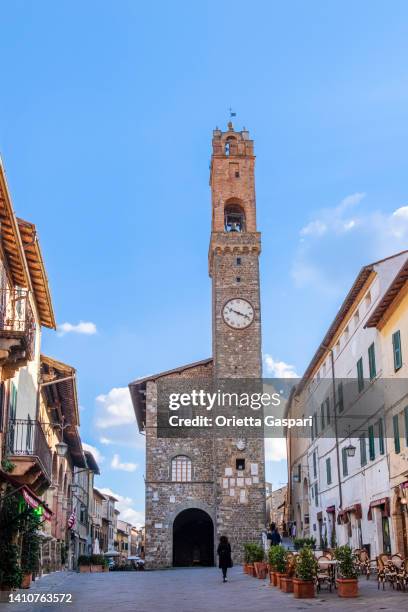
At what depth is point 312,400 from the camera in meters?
39.5

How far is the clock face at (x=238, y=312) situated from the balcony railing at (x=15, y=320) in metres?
23.7

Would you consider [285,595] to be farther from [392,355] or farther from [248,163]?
[248,163]

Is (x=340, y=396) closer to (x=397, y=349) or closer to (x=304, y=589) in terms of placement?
(x=397, y=349)

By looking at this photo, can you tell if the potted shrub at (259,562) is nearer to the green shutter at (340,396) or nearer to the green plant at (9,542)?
the green shutter at (340,396)

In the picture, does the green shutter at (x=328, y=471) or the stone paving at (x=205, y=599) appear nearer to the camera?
the stone paving at (x=205, y=599)

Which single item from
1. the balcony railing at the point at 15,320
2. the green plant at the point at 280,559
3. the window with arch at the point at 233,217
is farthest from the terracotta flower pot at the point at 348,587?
the window with arch at the point at 233,217

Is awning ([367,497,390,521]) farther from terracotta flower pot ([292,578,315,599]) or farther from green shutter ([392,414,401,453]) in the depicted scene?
terracotta flower pot ([292,578,315,599])

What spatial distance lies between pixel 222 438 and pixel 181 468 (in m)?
2.96

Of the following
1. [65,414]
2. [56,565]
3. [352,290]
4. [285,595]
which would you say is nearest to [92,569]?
[56,565]

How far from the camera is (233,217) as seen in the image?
46281 mm

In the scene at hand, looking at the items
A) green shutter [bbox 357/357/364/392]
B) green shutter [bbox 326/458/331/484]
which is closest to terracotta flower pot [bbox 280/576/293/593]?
green shutter [bbox 357/357/364/392]

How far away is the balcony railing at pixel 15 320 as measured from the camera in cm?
1394

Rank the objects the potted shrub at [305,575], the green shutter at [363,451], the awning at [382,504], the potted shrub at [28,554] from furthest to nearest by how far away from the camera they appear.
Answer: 1. the green shutter at [363,451]
2. the awning at [382,504]
3. the potted shrub at [28,554]
4. the potted shrub at [305,575]

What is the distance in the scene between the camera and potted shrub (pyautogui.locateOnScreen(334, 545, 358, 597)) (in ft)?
50.5
